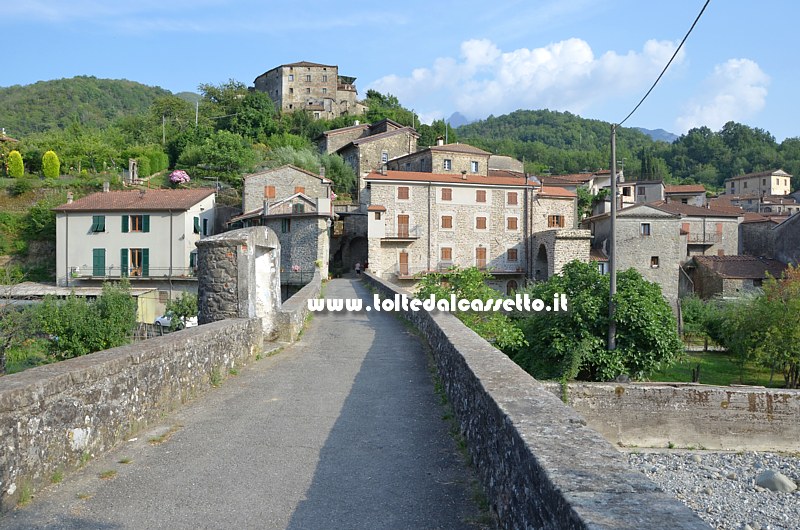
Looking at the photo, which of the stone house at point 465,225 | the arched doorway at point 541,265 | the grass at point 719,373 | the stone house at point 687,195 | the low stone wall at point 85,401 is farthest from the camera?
the stone house at point 687,195

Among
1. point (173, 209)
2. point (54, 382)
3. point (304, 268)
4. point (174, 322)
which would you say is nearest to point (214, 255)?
point (54, 382)

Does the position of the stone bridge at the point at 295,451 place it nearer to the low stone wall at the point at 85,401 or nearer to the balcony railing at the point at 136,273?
the low stone wall at the point at 85,401

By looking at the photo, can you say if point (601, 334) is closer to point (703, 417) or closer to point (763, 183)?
point (703, 417)

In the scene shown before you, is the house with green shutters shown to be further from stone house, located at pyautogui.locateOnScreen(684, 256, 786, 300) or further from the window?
stone house, located at pyautogui.locateOnScreen(684, 256, 786, 300)

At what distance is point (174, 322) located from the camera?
34.8 meters

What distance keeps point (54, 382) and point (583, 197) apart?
63.8m

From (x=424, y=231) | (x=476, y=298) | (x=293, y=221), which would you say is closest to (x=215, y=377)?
(x=476, y=298)

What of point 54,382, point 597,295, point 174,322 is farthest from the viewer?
point 174,322

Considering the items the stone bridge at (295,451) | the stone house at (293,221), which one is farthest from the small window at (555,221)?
the stone bridge at (295,451)

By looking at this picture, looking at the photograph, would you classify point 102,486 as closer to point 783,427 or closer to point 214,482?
point 214,482

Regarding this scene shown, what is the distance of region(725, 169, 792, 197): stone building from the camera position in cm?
10375

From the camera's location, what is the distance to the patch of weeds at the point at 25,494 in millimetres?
4426

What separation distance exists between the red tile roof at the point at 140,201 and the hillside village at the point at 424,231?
0.14m

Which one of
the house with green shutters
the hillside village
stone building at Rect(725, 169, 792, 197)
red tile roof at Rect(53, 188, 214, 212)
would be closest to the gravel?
the hillside village
